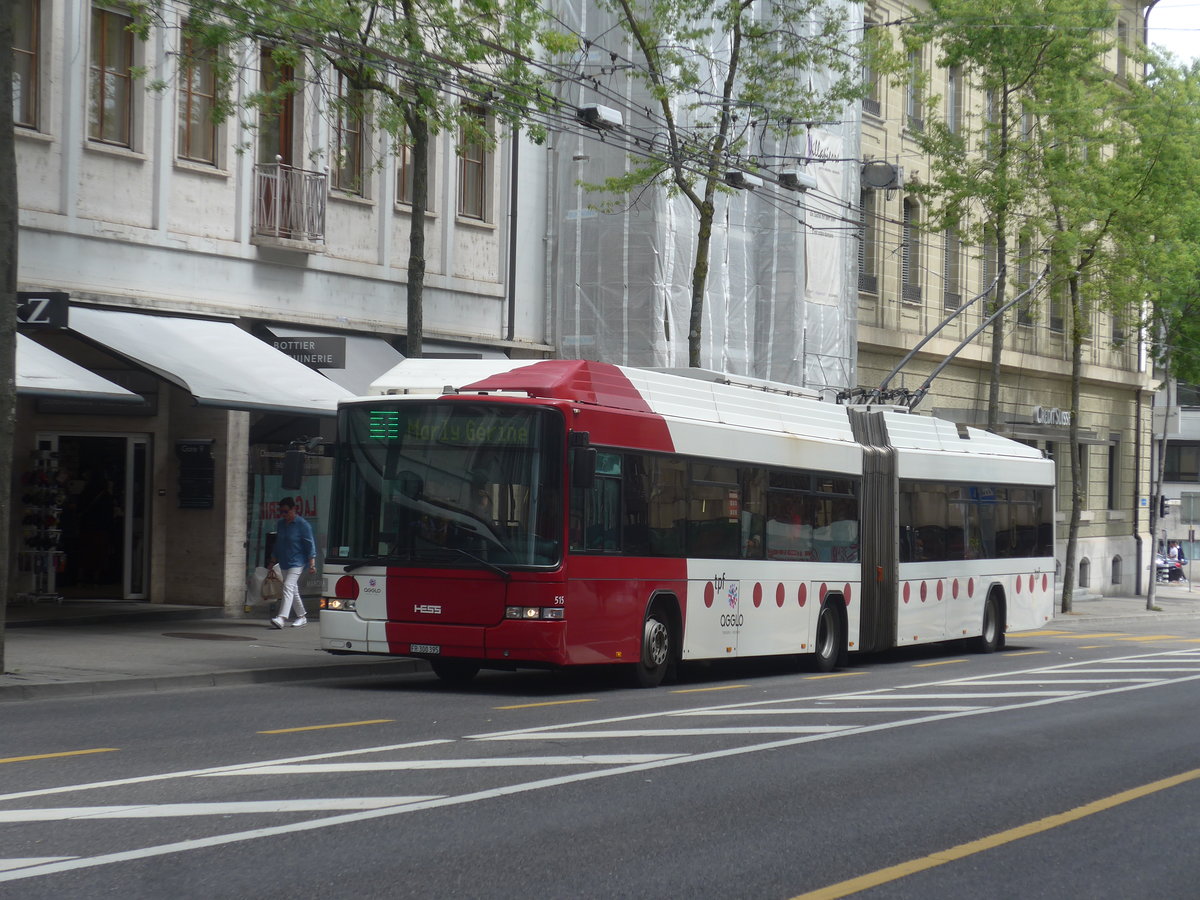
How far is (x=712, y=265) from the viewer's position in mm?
32625

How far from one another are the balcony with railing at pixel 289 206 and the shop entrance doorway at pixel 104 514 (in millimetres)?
3439

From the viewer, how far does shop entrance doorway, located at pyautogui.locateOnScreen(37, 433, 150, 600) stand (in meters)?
23.4

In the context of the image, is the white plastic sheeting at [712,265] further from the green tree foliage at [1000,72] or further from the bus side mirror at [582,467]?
the bus side mirror at [582,467]

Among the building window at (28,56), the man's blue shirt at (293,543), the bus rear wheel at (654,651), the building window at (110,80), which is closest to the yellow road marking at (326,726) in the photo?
the bus rear wheel at (654,651)

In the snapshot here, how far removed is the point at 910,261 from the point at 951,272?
2423 millimetres

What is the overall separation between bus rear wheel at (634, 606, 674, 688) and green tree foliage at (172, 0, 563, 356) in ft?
18.7

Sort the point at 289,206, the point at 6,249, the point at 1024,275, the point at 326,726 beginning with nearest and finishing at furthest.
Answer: the point at 326,726 < the point at 6,249 < the point at 289,206 < the point at 1024,275

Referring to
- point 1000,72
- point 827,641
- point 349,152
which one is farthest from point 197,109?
point 1000,72

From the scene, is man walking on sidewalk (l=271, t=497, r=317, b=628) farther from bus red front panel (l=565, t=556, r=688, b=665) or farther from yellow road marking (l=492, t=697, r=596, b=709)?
yellow road marking (l=492, t=697, r=596, b=709)

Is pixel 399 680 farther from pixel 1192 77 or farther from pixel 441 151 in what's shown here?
pixel 1192 77

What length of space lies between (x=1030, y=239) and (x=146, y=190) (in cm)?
2347

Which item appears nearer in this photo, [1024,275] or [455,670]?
[455,670]

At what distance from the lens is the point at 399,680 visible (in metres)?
17.7

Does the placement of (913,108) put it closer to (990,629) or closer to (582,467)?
(990,629)
